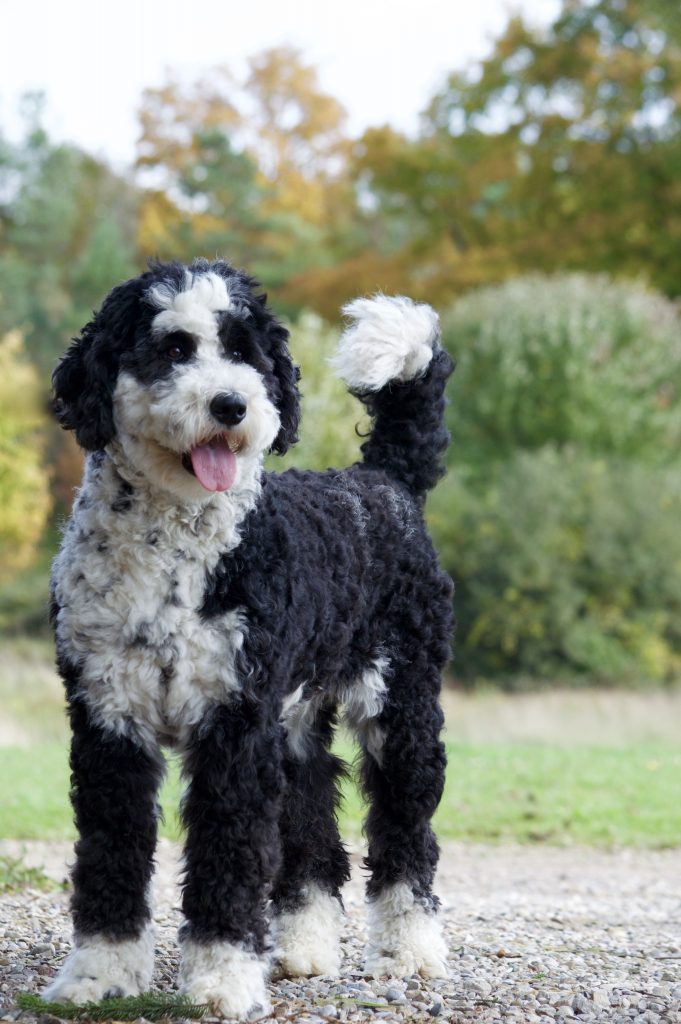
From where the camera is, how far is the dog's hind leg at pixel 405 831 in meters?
4.48

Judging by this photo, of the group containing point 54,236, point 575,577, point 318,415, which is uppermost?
point 54,236

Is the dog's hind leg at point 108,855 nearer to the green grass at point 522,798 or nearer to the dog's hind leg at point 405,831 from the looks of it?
the dog's hind leg at point 405,831

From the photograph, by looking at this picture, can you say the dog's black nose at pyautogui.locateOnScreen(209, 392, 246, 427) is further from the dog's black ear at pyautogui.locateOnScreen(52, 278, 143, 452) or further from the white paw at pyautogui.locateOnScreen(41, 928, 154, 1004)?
the white paw at pyautogui.locateOnScreen(41, 928, 154, 1004)

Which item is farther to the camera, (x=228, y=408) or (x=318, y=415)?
(x=318, y=415)

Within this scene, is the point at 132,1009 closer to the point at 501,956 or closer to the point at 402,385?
the point at 501,956

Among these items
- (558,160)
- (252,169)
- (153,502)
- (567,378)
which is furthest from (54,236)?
(153,502)

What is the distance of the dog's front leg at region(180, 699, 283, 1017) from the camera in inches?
144

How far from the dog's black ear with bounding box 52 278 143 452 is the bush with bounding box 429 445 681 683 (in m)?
15.9

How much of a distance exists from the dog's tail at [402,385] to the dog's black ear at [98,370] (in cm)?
116

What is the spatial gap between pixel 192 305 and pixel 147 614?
0.86 metres

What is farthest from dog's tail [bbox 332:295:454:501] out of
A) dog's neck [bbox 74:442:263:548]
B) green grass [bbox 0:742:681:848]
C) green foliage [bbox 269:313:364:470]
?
green foliage [bbox 269:313:364:470]

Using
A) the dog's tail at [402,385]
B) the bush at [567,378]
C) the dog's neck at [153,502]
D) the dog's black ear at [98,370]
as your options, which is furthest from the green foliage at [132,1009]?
the bush at [567,378]

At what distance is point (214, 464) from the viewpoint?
355 cm

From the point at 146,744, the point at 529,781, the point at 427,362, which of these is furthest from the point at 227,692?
the point at 529,781
